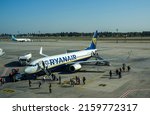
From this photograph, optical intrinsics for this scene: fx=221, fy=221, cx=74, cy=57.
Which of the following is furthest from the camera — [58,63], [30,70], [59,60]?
[59,60]

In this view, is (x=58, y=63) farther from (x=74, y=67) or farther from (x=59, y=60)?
(x=74, y=67)

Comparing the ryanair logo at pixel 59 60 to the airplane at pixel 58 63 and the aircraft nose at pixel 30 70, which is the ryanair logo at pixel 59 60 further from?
the aircraft nose at pixel 30 70

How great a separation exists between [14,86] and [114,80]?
1846cm

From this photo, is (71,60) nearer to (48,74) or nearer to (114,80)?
(48,74)

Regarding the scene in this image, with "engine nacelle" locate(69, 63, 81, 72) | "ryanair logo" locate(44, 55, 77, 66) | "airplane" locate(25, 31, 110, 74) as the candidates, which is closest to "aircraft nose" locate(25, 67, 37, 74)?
"airplane" locate(25, 31, 110, 74)

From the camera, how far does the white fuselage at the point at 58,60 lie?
42719 millimetres

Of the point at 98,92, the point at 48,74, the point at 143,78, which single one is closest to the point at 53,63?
→ the point at 48,74

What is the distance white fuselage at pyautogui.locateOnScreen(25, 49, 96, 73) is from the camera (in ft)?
140

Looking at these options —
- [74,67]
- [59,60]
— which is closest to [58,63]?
[59,60]

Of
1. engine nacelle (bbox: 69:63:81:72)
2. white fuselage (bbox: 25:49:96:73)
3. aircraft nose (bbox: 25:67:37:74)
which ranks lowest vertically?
engine nacelle (bbox: 69:63:81:72)

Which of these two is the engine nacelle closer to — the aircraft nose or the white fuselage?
the white fuselage

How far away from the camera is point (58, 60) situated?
47562 millimetres

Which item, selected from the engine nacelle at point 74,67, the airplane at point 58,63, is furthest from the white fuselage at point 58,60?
the engine nacelle at point 74,67

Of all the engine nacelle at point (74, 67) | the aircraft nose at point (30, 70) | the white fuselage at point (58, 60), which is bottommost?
the engine nacelle at point (74, 67)
